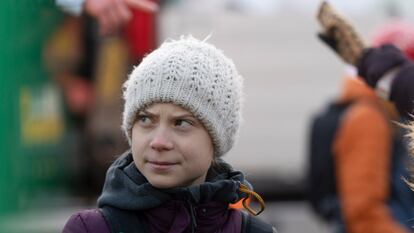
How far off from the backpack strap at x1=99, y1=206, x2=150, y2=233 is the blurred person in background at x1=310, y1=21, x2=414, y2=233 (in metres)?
2.63

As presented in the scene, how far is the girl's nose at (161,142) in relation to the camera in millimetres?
2602

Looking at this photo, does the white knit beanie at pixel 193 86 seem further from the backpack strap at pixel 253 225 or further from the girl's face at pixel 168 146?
the backpack strap at pixel 253 225

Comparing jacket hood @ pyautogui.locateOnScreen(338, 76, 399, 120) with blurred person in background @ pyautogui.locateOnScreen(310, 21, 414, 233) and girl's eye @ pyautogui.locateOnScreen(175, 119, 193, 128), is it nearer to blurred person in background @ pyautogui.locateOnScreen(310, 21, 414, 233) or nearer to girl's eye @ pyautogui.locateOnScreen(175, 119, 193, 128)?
blurred person in background @ pyautogui.locateOnScreen(310, 21, 414, 233)


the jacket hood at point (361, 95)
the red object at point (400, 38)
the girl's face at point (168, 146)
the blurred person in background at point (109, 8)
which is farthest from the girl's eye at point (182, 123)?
the jacket hood at point (361, 95)

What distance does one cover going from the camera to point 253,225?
2746 mm

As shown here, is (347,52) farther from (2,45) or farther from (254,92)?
(254,92)

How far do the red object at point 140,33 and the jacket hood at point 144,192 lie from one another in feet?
17.5

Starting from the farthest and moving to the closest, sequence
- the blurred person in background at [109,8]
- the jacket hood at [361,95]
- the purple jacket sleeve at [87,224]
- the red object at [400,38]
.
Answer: the jacket hood at [361,95]
the red object at [400,38]
the blurred person in background at [109,8]
the purple jacket sleeve at [87,224]

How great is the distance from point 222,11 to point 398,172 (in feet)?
11.4

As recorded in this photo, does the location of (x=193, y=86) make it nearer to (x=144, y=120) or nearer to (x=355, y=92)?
(x=144, y=120)

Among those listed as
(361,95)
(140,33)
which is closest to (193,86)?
(361,95)

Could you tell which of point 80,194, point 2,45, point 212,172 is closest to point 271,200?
point 80,194

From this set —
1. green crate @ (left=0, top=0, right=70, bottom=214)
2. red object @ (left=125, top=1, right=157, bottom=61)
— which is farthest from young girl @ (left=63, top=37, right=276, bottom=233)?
red object @ (left=125, top=1, right=157, bottom=61)

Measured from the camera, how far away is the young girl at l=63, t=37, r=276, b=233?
2619 mm
